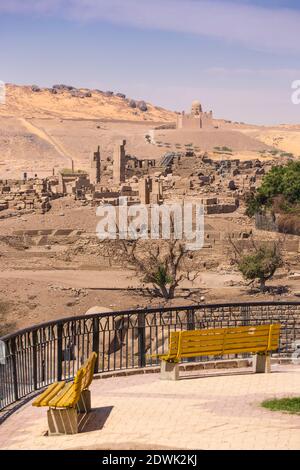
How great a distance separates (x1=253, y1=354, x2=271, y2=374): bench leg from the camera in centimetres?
1334

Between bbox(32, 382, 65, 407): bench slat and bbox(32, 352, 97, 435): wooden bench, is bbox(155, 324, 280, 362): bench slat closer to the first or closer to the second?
bbox(32, 382, 65, 407): bench slat

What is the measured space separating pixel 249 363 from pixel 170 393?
2.13m

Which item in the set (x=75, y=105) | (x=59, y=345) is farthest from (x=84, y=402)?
(x=75, y=105)

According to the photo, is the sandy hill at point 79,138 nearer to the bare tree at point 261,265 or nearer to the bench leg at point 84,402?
the bare tree at point 261,265

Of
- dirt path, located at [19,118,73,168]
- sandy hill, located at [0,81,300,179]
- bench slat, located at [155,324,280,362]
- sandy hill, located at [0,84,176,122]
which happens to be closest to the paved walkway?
bench slat, located at [155,324,280,362]

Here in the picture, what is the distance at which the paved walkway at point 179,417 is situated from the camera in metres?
9.48

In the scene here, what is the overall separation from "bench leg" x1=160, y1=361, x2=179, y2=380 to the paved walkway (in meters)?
0.12

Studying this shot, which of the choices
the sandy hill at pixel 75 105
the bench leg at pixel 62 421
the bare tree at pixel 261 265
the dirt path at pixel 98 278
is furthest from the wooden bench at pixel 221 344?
the sandy hill at pixel 75 105

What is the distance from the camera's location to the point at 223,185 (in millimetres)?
58875

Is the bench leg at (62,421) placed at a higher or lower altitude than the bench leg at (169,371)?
higher

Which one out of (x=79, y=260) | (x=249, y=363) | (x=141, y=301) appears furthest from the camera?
(x=79, y=260)

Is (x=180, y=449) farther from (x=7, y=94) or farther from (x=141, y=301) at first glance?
(x=7, y=94)

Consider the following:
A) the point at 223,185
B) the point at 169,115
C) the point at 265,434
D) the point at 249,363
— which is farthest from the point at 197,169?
the point at 169,115

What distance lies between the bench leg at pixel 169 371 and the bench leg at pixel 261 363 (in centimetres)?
114
